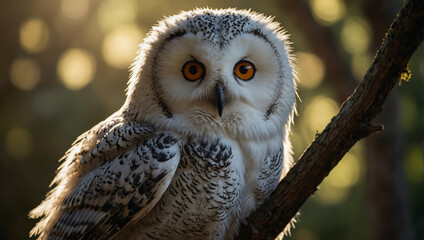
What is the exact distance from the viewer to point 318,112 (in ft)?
24.5

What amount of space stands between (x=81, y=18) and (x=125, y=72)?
4.11 feet

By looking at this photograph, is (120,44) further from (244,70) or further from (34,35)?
(244,70)

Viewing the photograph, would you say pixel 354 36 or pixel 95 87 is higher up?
pixel 354 36

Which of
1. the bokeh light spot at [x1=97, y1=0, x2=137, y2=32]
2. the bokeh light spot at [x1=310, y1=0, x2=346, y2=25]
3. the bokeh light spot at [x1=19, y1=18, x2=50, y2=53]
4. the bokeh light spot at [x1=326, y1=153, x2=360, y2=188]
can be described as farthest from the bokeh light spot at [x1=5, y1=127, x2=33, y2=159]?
the bokeh light spot at [x1=326, y1=153, x2=360, y2=188]

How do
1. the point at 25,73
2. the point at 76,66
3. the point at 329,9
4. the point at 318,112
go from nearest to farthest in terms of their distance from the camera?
the point at 329,9
the point at 318,112
the point at 25,73
the point at 76,66

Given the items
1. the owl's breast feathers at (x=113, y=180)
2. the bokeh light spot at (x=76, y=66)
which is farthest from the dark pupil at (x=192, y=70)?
the bokeh light spot at (x=76, y=66)

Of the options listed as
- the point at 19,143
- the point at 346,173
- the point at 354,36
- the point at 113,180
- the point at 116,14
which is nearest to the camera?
the point at 113,180

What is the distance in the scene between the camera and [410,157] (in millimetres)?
7637

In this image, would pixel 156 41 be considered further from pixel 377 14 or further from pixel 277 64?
pixel 377 14

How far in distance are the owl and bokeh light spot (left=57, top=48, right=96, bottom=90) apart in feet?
18.1

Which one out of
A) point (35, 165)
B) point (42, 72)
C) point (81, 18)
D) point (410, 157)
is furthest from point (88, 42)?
point (410, 157)

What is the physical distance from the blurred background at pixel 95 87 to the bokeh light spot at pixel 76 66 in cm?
2

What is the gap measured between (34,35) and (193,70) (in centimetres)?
651

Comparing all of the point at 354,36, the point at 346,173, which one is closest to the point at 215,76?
the point at 354,36
